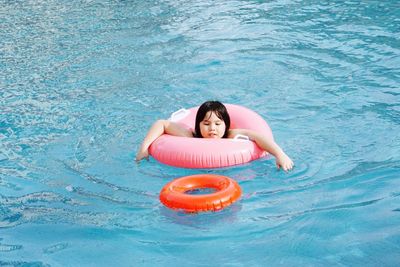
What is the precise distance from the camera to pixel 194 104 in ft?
24.2

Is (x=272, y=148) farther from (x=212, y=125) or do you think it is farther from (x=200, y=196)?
(x=200, y=196)

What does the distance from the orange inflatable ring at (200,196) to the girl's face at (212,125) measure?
913mm

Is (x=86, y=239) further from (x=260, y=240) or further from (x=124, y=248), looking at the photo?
(x=260, y=240)

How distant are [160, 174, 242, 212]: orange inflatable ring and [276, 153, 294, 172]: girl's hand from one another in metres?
0.72

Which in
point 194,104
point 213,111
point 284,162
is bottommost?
point 194,104

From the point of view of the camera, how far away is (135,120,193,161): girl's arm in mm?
5668

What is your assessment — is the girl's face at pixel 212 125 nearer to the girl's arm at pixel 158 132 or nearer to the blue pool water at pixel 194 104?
the girl's arm at pixel 158 132

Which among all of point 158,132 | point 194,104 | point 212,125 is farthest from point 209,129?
point 194,104

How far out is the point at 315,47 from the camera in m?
9.06

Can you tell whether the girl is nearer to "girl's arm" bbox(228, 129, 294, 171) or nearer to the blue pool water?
"girl's arm" bbox(228, 129, 294, 171)

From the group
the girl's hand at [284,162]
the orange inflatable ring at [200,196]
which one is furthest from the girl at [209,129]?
the orange inflatable ring at [200,196]

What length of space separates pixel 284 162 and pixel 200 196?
3.78ft

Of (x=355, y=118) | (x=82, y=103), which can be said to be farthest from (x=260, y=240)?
(x=82, y=103)

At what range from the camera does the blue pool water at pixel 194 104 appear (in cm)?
410
